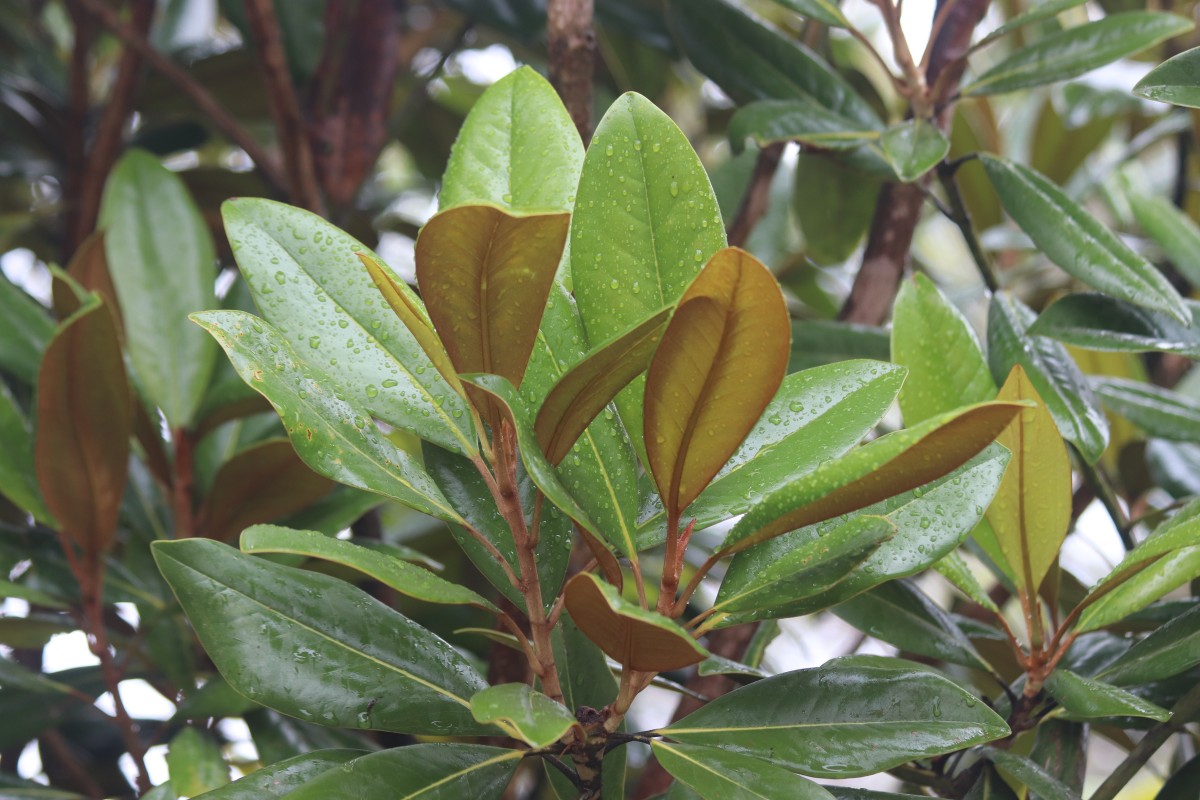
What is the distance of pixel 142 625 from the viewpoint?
72 cm

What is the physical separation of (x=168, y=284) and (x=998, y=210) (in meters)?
1.01

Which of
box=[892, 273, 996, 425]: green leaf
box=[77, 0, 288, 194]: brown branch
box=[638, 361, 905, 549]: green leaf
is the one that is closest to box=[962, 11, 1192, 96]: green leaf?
box=[892, 273, 996, 425]: green leaf

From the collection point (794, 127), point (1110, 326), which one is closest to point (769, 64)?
point (794, 127)

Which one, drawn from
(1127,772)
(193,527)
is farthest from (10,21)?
(1127,772)

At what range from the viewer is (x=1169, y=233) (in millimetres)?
772

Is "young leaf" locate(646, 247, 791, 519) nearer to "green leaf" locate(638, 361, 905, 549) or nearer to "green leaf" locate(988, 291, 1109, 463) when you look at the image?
"green leaf" locate(638, 361, 905, 549)

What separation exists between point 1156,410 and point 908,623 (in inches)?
10.1

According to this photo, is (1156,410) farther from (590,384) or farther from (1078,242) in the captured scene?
(590,384)

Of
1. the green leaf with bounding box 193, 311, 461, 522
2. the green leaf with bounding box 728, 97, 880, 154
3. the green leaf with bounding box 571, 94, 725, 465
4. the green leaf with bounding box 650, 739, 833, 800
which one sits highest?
the green leaf with bounding box 728, 97, 880, 154

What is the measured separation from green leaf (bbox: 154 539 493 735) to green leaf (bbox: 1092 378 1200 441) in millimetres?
478

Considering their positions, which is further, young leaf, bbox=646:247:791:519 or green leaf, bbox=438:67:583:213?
green leaf, bbox=438:67:583:213

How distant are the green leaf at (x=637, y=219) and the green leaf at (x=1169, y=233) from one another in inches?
19.9

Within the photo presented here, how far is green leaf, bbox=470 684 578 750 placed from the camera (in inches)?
13.1

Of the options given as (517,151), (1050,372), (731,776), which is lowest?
(731,776)
